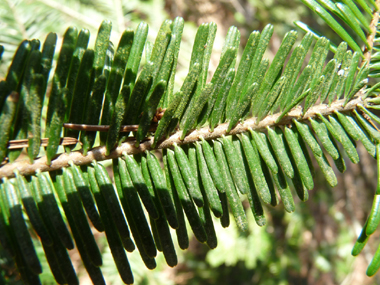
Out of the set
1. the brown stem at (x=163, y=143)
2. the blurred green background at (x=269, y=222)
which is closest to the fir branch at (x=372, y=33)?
the brown stem at (x=163, y=143)

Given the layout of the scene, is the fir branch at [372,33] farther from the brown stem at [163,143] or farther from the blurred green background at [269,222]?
the blurred green background at [269,222]

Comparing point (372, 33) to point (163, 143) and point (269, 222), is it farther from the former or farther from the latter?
point (269, 222)

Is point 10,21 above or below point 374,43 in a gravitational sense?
above

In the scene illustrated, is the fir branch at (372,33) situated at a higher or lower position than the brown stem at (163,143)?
higher

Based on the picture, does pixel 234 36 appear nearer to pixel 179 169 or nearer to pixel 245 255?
pixel 179 169

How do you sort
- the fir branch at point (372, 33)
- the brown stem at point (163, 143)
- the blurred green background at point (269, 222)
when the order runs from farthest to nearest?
the blurred green background at point (269, 222), the fir branch at point (372, 33), the brown stem at point (163, 143)

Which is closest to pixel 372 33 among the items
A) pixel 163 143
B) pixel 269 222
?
A: pixel 163 143

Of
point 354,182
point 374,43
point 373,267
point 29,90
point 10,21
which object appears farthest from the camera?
point 354,182

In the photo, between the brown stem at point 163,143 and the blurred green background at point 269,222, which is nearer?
the brown stem at point 163,143

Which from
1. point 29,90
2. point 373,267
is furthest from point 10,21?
point 373,267
